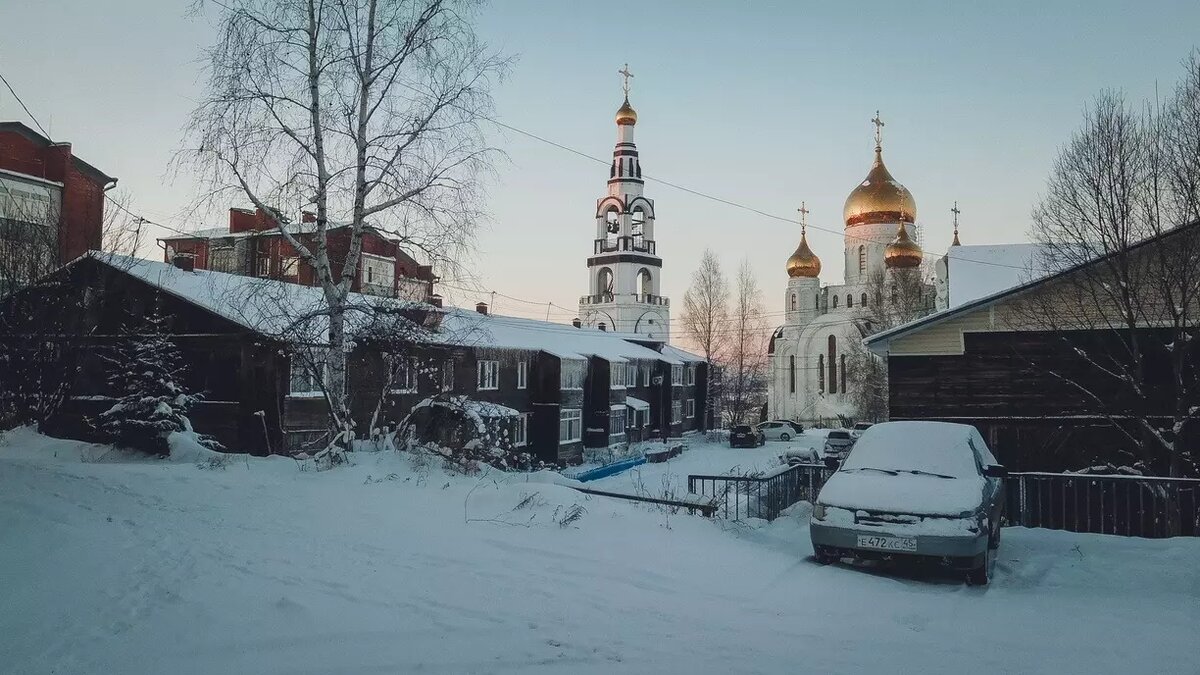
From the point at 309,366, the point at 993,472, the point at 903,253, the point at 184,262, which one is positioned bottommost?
the point at 993,472

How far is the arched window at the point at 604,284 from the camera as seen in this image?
5781cm

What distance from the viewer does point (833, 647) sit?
5.26 meters

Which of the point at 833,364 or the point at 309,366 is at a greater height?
the point at 833,364

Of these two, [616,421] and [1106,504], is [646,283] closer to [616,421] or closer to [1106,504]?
[616,421]

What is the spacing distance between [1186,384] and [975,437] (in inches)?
307

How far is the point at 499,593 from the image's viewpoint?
5891 mm

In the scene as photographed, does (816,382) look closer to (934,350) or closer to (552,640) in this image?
(934,350)

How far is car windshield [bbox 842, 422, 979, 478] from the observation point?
8547mm

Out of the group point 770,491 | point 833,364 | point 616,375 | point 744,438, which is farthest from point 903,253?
point 770,491

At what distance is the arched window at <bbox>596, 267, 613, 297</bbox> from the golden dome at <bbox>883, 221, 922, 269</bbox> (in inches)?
801

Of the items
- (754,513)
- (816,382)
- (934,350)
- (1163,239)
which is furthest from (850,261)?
(754,513)

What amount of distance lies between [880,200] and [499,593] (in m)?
58.7

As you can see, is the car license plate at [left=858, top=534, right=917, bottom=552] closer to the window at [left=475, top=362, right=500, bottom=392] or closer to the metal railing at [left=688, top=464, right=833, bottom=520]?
the metal railing at [left=688, top=464, right=833, bottom=520]

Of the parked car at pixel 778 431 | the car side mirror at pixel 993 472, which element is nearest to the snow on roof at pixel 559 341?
the parked car at pixel 778 431
